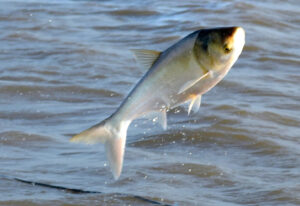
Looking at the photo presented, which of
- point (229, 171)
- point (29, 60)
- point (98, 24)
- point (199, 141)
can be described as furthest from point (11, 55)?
point (229, 171)

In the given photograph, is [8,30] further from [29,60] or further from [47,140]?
[47,140]

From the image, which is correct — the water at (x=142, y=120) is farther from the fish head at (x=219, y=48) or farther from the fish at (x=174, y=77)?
the fish head at (x=219, y=48)

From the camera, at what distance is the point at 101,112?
686cm

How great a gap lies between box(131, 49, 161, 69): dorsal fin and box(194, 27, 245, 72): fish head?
20 centimetres

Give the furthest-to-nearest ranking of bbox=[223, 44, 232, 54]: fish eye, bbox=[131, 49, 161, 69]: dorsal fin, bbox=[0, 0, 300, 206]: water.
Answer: bbox=[0, 0, 300, 206]: water → bbox=[131, 49, 161, 69]: dorsal fin → bbox=[223, 44, 232, 54]: fish eye

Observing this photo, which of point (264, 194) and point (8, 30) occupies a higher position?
point (8, 30)

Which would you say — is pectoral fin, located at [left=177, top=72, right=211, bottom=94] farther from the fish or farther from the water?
the water

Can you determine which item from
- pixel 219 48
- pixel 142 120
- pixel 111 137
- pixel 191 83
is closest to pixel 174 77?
Answer: pixel 191 83

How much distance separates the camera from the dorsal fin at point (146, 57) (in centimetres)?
311

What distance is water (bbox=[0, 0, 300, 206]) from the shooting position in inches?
196

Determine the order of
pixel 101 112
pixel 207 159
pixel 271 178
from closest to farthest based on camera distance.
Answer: pixel 271 178, pixel 207 159, pixel 101 112

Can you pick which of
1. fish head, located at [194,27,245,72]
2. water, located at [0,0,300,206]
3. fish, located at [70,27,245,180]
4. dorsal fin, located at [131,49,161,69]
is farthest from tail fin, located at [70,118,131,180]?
water, located at [0,0,300,206]

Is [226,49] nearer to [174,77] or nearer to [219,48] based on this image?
[219,48]

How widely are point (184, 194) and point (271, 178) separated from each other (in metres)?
0.67
